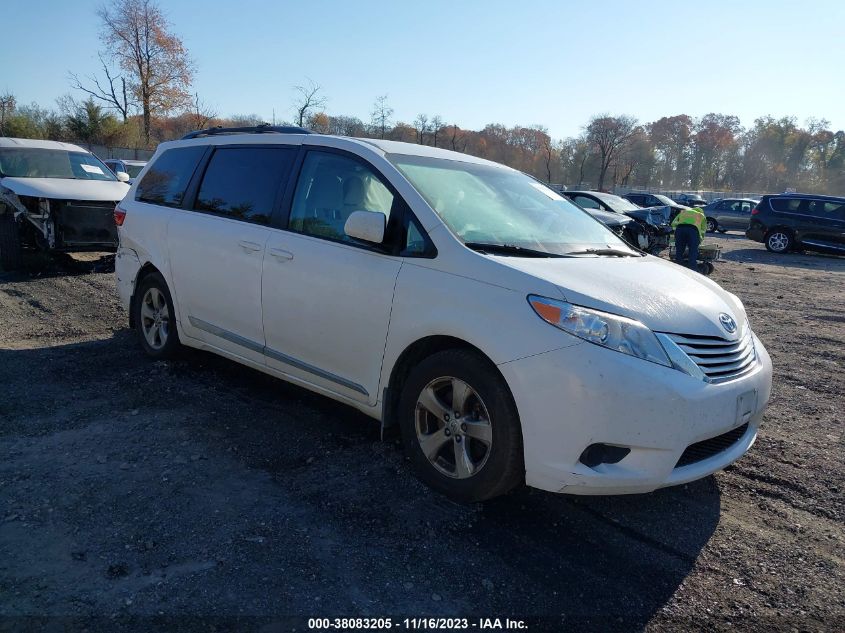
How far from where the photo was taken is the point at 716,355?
3.04 metres

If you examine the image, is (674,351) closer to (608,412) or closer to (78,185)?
(608,412)

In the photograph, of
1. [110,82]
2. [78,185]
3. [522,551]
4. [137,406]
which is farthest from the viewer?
[110,82]

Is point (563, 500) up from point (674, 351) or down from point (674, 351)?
down

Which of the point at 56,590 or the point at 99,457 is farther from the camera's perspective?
the point at 99,457

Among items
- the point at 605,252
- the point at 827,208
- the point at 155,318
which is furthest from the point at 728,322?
the point at 827,208

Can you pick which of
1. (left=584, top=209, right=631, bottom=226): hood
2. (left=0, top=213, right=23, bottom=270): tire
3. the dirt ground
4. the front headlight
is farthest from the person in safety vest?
(left=0, top=213, right=23, bottom=270): tire

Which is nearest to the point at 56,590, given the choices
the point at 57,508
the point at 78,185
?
the point at 57,508

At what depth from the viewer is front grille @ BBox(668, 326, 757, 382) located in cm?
293

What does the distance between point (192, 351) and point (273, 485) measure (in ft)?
8.00

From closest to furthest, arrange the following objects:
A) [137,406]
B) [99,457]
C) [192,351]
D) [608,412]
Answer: [608,412], [99,457], [137,406], [192,351]

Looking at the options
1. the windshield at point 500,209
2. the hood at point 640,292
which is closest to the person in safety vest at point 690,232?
the windshield at point 500,209

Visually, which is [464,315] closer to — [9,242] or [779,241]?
[9,242]

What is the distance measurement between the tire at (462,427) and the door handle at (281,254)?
119cm

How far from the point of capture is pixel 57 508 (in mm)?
3039
